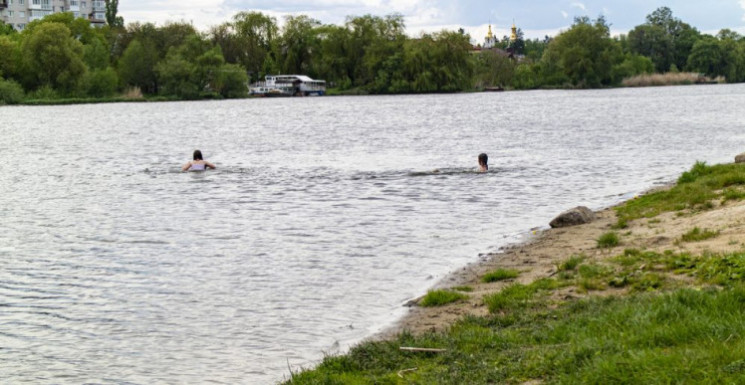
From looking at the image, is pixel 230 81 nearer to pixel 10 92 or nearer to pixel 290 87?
pixel 290 87

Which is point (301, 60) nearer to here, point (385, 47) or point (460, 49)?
point (385, 47)

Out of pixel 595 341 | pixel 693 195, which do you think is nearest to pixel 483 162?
pixel 693 195

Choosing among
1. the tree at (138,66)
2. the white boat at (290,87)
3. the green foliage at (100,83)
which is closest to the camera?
the green foliage at (100,83)

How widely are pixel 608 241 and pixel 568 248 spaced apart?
92 cm

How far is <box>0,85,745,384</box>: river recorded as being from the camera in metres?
13.1

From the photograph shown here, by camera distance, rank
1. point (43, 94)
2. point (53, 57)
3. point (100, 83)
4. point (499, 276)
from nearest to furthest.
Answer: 1. point (499, 276)
2. point (53, 57)
3. point (43, 94)
4. point (100, 83)

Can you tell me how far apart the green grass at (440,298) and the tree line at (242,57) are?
5705 inches

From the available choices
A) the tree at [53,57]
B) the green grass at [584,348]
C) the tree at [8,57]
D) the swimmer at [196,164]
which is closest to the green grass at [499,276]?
the green grass at [584,348]

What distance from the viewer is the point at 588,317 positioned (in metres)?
10.6

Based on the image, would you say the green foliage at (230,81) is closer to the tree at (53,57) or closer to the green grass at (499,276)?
the tree at (53,57)

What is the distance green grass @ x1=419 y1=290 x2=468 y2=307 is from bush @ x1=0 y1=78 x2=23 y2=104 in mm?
144732

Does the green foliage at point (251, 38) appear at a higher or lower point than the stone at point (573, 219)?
higher

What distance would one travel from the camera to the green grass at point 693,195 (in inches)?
800

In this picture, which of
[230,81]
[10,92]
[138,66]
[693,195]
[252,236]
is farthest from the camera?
[230,81]
